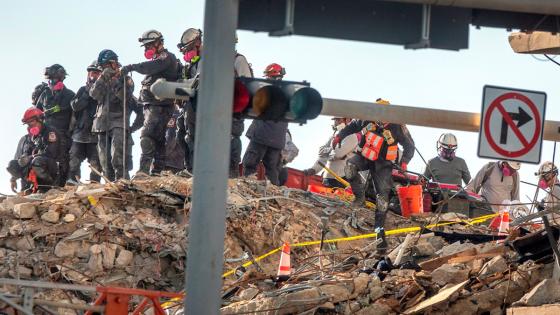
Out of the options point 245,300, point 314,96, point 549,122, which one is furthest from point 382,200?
point 314,96

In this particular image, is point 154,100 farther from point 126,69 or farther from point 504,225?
→ point 504,225

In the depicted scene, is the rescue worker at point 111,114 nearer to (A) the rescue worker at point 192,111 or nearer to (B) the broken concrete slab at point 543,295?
(A) the rescue worker at point 192,111

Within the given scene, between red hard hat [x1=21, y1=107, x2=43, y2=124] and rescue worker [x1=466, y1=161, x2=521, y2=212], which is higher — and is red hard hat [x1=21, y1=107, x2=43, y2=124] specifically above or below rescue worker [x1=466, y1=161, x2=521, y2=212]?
above

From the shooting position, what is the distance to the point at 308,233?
2241 cm

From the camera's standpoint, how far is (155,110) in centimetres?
2286

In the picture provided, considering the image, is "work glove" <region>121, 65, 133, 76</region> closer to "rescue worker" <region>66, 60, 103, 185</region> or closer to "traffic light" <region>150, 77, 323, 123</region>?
"rescue worker" <region>66, 60, 103, 185</region>

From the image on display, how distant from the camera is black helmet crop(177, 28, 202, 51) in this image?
2200 cm

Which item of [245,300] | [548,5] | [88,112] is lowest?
[245,300]

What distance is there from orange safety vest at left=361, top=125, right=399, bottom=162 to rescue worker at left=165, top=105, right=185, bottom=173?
277cm

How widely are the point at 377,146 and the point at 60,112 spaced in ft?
17.2

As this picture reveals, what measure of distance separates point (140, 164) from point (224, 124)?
35.0ft

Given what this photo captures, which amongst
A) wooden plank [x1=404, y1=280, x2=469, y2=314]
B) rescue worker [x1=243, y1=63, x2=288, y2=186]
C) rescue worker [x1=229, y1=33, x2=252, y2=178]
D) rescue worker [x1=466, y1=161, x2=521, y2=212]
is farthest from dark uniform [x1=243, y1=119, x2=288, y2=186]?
wooden plank [x1=404, y1=280, x2=469, y2=314]

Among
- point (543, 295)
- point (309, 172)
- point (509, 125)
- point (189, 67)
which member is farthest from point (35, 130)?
point (509, 125)

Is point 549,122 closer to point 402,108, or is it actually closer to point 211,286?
point 402,108
